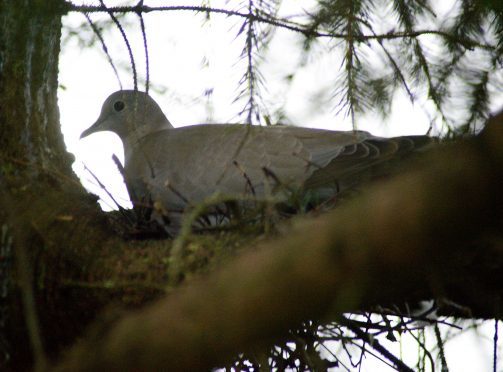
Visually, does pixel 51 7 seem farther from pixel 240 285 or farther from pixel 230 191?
pixel 240 285

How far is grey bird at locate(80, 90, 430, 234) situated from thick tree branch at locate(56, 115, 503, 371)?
4.75 ft

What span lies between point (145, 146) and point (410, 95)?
168cm

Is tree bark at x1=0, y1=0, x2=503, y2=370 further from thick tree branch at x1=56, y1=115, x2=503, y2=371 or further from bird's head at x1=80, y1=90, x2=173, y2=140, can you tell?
bird's head at x1=80, y1=90, x2=173, y2=140

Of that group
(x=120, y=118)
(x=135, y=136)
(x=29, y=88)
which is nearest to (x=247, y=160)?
(x=29, y=88)

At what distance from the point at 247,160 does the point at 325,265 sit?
2121mm

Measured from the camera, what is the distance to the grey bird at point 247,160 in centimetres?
344

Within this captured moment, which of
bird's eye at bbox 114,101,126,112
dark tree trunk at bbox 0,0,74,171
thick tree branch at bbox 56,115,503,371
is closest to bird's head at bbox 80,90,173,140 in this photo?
bird's eye at bbox 114,101,126,112

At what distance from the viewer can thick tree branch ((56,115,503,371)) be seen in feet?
5.00

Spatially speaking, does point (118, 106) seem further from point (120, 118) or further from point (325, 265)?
point (325, 265)

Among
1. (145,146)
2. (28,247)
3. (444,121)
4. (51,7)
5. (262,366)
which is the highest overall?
(51,7)

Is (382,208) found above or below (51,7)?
below

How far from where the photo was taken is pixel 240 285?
1663mm

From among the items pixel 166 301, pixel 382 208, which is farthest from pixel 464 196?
pixel 166 301

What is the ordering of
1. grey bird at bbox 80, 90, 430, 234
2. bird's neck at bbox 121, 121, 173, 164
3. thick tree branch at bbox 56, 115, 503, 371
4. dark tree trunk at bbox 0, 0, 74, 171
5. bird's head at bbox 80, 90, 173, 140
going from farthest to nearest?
1. bird's head at bbox 80, 90, 173, 140
2. bird's neck at bbox 121, 121, 173, 164
3. grey bird at bbox 80, 90, 430, 234
4. dark tree trunk at bbox 0, 0, 74, 171
5. thick tree branch at bbox 56, 115, 503, 371
